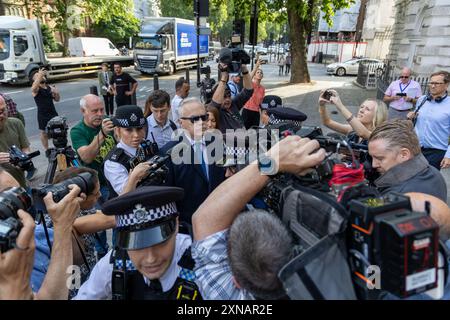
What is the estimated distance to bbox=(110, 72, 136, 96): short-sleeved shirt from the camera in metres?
9.77

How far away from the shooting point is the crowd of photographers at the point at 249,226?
101 cm

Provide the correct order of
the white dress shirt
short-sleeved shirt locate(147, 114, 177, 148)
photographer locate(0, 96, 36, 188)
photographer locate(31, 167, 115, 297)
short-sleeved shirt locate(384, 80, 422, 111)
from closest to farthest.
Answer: photographer locate(31, 167, 115, 297)
the white dress shirt
photographer locate(0, 96, 36, 188)
short-sleeved shirt locate(147, 114, 177, 148)
short-sleeved shirt locate(384, 80, 422, 111)

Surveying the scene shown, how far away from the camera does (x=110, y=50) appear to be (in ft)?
91.1

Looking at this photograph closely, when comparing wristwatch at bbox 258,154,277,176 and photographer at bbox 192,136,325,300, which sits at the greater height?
wristwatch at bbox 258,154,277,176

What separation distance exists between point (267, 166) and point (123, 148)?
1.97 m

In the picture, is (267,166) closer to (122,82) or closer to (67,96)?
(122,82)

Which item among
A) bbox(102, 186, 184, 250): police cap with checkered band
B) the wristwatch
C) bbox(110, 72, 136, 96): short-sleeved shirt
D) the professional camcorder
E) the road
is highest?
the professional camcorder

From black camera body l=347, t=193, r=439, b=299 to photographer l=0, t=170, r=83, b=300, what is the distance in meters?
1.23

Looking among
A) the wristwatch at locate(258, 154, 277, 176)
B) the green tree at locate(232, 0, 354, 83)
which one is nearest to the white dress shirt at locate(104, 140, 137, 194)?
the wristwatch at locate(258, 154, 277, 176)

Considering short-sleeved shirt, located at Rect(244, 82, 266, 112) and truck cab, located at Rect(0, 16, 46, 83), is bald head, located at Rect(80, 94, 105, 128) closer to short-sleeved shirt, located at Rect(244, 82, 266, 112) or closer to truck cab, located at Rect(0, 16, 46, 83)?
short-sleeved shirt, located at Rect(244, 82, 266, 112)

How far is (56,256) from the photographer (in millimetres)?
1512
